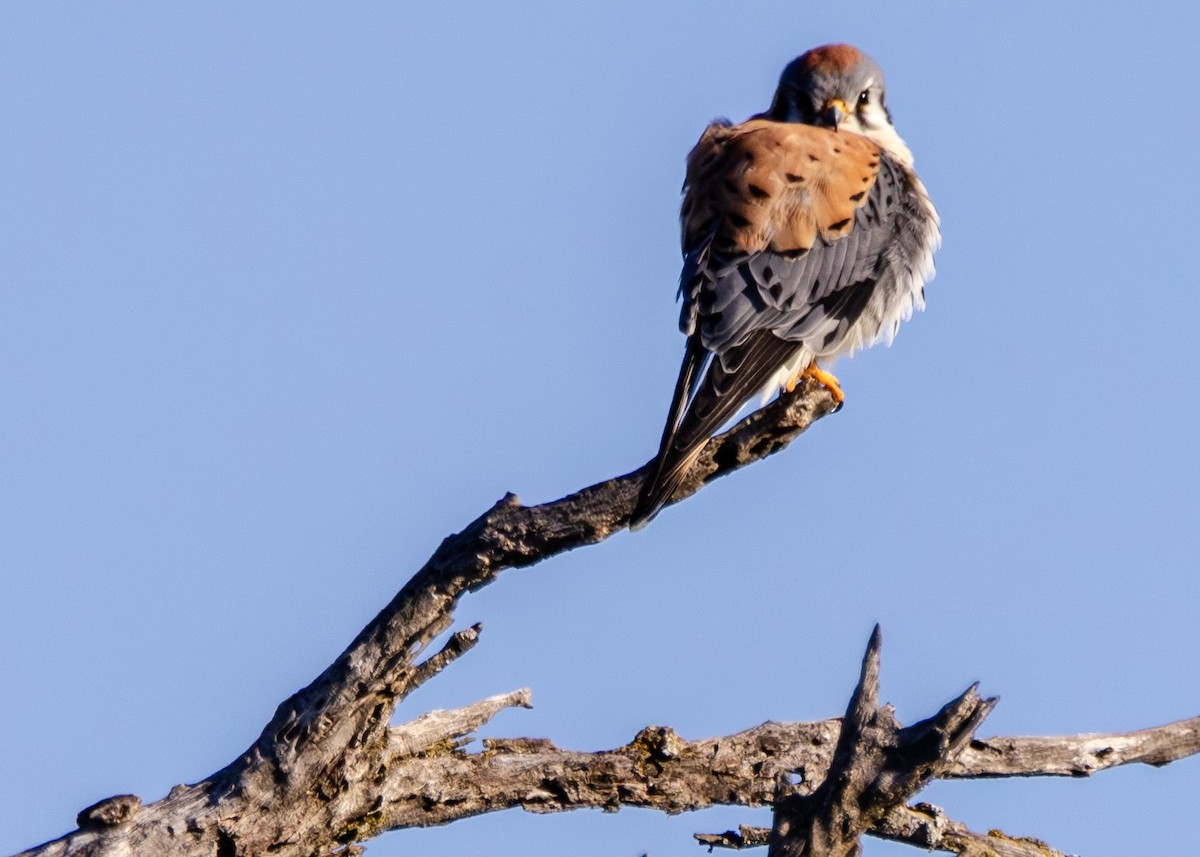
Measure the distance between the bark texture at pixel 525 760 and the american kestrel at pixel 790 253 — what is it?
54cm

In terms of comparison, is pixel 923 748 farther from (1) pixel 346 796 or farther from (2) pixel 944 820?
(1) pixel 346 796

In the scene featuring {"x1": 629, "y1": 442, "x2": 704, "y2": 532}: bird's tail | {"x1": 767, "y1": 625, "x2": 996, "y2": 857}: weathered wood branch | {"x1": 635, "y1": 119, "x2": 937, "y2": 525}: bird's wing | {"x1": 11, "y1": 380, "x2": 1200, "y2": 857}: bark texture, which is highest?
{"x1": 635, "y1": 119, "x2": 937, "y2": 525}: bird's wing

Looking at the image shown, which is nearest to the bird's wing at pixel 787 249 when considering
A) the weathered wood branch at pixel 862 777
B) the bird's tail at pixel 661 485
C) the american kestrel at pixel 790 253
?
the american kestrel at pixel 790 253

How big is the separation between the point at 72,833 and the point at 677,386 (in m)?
2.11

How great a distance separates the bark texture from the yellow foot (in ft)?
1.76

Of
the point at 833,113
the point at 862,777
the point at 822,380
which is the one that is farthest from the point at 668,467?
the point at 833,113

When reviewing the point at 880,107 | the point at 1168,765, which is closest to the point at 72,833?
the point at 1168,765

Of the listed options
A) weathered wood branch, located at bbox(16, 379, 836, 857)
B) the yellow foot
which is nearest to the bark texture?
weathered wood branch, located at bbox(16, 379, 836, 857)

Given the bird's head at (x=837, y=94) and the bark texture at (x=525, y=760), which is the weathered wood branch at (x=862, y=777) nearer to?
the bark texture at (x=525, y=760)

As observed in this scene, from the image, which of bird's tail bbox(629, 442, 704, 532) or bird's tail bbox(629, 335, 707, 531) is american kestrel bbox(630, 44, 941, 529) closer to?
bird's tail bbox(629, 335, 707, 531)

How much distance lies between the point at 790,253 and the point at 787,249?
17mm

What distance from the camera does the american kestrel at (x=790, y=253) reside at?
514cm

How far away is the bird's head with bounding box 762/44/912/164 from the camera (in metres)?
6.38

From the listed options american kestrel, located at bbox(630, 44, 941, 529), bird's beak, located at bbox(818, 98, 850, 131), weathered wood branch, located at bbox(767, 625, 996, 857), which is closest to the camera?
weathered wood branch, located at bbox(767, 625, 996, 857)
